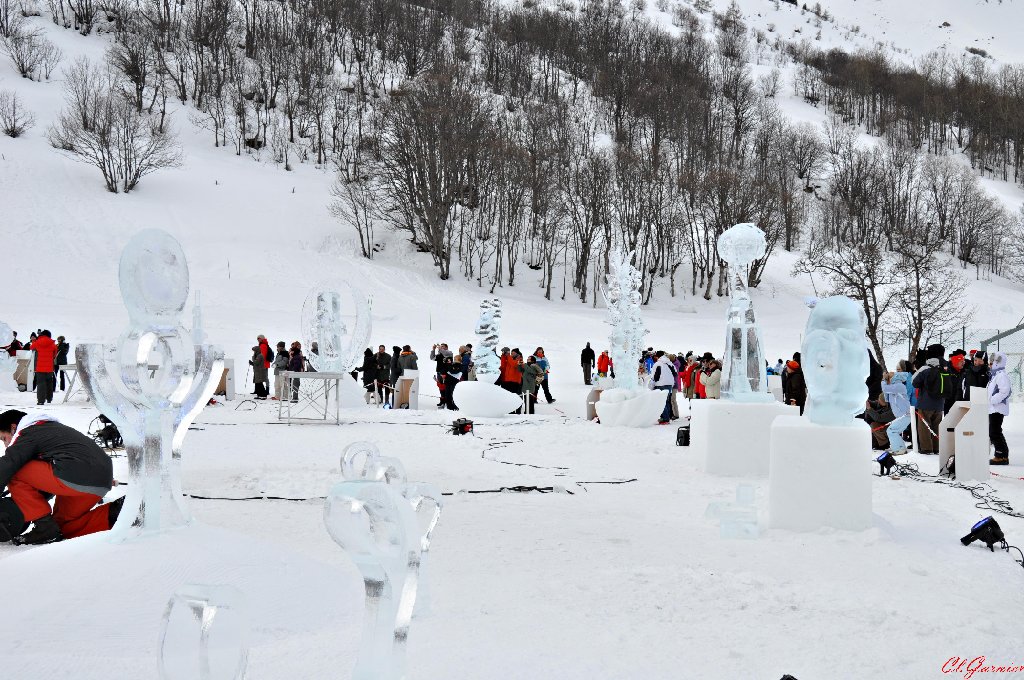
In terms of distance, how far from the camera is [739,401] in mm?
9930

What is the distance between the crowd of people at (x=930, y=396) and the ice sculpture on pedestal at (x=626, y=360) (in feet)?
11.4

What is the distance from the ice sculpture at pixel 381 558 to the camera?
2316 mm

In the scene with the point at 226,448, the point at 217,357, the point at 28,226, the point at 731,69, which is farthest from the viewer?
the point at 731,69

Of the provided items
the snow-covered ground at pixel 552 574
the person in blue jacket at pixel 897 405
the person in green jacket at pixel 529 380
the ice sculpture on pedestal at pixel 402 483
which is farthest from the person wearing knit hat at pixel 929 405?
the ice sculpture on pedestal at pixel 402 483

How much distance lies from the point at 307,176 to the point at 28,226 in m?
14.0

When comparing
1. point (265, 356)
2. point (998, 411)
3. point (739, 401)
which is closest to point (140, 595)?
point (739, 401)

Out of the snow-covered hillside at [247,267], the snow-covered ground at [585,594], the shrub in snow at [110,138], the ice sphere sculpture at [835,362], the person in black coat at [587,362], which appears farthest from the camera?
the shrub in snow at [110,138]

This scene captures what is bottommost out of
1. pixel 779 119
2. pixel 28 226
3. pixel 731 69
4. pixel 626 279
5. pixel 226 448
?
pixel 226 448

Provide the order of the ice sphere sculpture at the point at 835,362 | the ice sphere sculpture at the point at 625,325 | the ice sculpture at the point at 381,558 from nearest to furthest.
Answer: the ice sculpture at the point at 381,558 → the ice sphere sculpture at the point at 835,362 → the ice sphere sculpture at the point at 625,325

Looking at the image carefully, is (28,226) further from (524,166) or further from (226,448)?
(226,448)

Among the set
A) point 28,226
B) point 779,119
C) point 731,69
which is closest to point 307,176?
point 28,226

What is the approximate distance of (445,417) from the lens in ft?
51.2

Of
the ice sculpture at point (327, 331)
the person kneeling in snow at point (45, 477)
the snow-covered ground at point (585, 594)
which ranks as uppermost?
the ice sculpture at point (327, 331)

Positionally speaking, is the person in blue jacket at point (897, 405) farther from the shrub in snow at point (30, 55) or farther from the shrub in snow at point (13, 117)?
the shrub in snow at point (30, 55)
